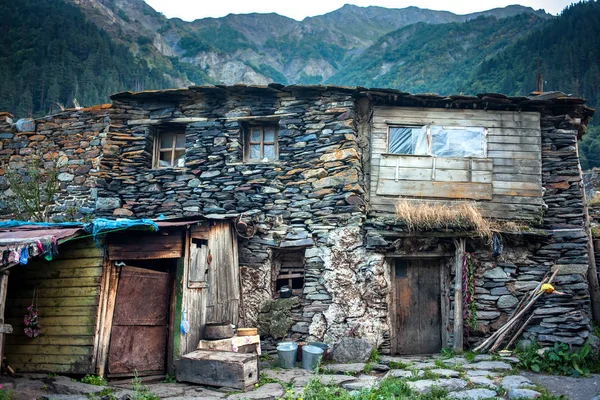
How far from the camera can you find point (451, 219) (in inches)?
341

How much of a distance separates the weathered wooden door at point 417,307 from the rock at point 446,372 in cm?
196

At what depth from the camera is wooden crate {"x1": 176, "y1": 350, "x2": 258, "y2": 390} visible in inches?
249

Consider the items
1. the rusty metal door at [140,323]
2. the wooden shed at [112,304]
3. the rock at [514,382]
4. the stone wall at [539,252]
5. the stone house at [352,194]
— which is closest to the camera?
the rock at [514,382]

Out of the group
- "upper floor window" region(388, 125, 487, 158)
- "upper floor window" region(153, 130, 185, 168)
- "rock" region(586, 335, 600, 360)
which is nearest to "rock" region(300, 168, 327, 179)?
"upper floor window" region(388, 125, 487, 158)

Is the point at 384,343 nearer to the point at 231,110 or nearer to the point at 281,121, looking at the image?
the point at 281,121

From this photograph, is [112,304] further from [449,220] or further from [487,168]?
[487,168]

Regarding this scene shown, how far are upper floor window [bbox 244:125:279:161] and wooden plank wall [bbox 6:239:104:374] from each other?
4.05 metres

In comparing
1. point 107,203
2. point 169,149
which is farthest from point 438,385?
point 107,203

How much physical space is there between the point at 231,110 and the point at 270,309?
424 cm

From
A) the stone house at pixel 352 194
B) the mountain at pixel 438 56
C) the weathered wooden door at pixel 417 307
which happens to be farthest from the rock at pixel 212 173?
the mountain at pixel 438 56

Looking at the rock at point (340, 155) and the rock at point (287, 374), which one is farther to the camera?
the rock at point (340, 155)

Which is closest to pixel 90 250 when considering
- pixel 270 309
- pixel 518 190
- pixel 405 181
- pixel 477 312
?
pixel 270 309

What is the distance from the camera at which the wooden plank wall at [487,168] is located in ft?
30.1

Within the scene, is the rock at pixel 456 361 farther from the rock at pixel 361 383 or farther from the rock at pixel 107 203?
the rock at pixel 107 203
